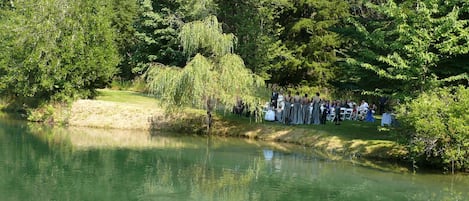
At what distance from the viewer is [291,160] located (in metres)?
20.1

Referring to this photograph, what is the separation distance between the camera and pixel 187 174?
55.9 feet

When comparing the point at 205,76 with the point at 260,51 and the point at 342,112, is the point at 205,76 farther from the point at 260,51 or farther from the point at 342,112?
the point at 342,112

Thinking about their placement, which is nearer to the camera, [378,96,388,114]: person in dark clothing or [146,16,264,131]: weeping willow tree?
[146,16,264,131]: weeping willow tree

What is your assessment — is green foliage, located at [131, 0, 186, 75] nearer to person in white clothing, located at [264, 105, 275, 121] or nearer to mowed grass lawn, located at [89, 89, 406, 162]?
mowed grass lawn, located at [89, 89, 406, 162]

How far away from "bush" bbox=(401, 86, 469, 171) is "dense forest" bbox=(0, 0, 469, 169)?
0.04 meters

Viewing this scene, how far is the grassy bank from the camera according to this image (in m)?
21.5

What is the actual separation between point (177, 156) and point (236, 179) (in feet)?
14.0

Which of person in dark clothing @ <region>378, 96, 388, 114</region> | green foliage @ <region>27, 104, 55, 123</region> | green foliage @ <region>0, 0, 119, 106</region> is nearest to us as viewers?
green foliage @ <region>0, 0, 119, 106</region>

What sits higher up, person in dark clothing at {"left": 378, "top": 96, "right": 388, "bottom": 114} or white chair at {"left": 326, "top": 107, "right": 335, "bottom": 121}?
person in dark clothing at {"left": 378, "top": 96, "right": 388, "bottom": 114}

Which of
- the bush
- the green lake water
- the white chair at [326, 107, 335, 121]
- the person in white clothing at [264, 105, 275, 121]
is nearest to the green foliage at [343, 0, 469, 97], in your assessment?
the bush

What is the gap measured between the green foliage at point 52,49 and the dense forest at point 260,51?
0.18ft

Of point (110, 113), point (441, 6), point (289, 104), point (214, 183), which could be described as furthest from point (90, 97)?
point (441, 6)

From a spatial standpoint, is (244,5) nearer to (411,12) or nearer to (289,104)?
(289,104)

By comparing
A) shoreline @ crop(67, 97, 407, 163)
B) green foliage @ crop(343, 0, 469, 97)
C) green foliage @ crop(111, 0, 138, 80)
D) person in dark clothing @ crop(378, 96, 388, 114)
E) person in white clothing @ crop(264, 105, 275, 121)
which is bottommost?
shoreline @ crop(67, 97, 407, 163)
